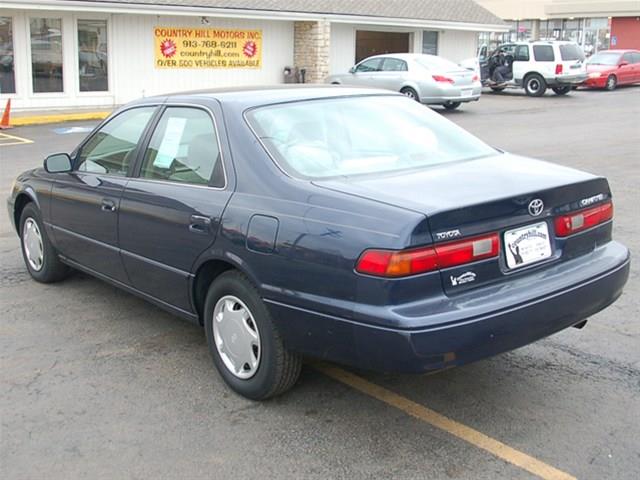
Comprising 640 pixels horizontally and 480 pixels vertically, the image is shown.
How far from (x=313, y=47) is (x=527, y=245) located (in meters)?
22.1

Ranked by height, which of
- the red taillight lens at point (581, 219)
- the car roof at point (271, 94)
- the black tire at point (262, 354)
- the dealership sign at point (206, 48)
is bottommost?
the black tire at point (262, 354)

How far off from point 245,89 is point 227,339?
1.63m

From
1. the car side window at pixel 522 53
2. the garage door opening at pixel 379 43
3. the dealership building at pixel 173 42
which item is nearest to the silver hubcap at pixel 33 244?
the dealership building at pixel 173 42

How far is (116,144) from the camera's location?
5.21 metres

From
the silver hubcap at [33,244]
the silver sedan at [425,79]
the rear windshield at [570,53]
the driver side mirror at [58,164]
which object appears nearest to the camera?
the driver side mirror at [58,164]

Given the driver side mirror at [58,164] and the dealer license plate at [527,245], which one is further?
the driver side mirror at [58,164]

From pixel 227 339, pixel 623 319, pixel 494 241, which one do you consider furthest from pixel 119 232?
pixel 623 319

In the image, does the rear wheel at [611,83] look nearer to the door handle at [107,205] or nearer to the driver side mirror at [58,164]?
the driver side mirror at [58,164]

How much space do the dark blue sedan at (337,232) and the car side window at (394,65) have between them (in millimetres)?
17033

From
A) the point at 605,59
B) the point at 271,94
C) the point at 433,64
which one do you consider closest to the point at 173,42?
the point at 433,64

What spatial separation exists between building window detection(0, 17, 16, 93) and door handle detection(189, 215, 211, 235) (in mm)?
17091

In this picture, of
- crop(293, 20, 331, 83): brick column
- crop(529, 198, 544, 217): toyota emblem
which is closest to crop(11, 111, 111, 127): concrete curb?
crop(293, 20, 331, 83): brick column

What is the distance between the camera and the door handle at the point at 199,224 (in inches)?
162

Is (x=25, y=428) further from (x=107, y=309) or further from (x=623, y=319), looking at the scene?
(x=623, y=319)
